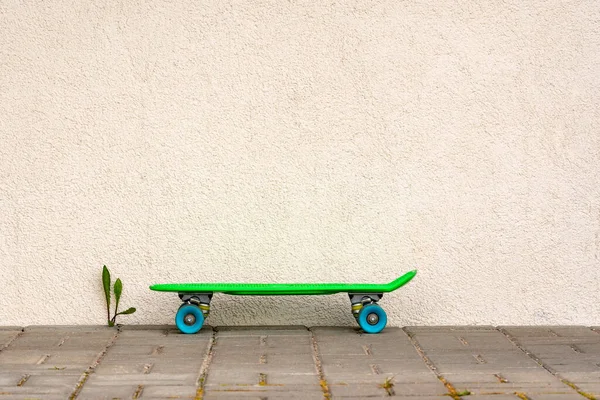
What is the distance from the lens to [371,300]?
4.38 metres

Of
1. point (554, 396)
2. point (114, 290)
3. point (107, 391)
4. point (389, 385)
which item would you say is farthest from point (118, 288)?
point (554, 396)

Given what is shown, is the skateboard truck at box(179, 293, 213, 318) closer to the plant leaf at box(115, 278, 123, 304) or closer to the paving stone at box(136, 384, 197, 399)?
the plant leaf at box(115, 278, 123, 304)

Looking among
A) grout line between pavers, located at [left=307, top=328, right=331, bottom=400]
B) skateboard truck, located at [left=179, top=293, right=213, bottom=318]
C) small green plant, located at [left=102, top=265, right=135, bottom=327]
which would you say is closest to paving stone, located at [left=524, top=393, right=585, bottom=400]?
grout line between pavers, located at [left=307, top=328, right=331, bottom=400]

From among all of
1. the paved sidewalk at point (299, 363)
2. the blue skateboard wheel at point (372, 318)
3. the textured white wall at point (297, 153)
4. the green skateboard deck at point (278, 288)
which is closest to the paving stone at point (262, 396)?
the paved sidewalk at point (299, 363)

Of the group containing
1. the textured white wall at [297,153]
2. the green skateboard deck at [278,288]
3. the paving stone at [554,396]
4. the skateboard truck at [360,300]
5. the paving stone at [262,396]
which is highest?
the textured white wall at [297,153]

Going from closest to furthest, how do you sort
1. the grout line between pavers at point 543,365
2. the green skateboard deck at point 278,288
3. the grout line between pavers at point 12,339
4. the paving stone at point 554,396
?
the paving stone at point 554,396 < the grout line between pavers at point 543,365 < the grout line between pavers at point 12,339 < the green skateboard deck at point 278,288

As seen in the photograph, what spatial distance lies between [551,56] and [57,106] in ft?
9.37

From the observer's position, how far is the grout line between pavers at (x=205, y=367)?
3.27 m

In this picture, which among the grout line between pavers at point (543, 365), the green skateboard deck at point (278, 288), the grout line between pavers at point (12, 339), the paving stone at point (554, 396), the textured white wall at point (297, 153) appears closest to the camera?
the paving stone at point (554, 396)

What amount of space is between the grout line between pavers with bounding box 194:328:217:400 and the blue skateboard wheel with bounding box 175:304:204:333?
0.35ft

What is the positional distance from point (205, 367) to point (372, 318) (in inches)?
43.3

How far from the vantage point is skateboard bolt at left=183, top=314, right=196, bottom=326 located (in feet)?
14.1

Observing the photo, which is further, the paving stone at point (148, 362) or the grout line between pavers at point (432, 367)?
the paving stone at point (148, 362)

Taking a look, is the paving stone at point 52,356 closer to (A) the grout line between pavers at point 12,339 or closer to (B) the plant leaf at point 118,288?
(A) the grout line between pavers at point 12,339
